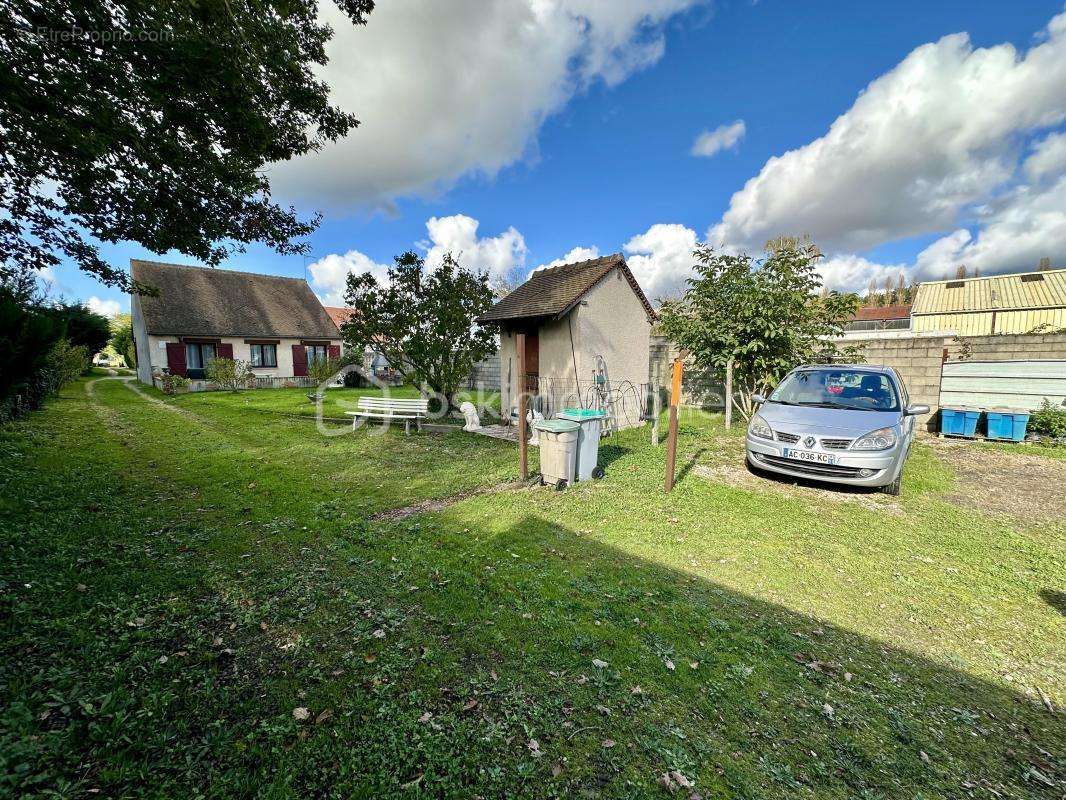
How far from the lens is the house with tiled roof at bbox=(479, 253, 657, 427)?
10.4m

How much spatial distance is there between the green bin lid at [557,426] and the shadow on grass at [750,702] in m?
2.78

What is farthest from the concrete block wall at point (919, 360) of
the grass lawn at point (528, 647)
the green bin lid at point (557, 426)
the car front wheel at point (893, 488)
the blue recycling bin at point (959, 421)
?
the green bin lid at point (557, 426)

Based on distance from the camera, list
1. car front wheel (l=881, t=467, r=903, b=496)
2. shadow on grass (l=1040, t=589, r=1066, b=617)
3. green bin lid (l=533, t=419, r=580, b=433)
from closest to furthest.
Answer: shadow on grass (l=1040, t=589, r=1066, b=617)
car front wheel (l=881, t=467, r=903, b=496)
green bin lid (l=533, t=419, r=580, b=433)

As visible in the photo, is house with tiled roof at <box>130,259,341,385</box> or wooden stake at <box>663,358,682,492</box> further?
house with tiled roof at <box>130,259,341,385</box>

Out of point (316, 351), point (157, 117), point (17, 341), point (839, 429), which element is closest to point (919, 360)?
point (839, 429)

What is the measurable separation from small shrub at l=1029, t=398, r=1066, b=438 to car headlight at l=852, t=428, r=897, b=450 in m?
6.36

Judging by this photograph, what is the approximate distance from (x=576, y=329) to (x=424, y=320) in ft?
15.8

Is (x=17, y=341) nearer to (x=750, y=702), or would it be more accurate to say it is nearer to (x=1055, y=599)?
(x=750, y=702)

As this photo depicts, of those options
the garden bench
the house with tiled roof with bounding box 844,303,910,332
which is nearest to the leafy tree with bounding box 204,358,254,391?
the garden bench

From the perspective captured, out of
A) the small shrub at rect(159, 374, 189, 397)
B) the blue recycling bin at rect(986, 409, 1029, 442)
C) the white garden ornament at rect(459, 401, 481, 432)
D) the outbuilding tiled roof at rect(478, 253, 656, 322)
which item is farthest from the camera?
the small shrub at rect(159, 374, 189, 397)

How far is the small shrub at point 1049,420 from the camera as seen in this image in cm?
828

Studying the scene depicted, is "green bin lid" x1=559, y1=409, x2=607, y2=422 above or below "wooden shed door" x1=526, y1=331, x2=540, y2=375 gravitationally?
below

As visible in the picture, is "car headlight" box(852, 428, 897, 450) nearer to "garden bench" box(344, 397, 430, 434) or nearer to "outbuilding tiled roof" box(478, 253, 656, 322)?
"outbuilding tiled roof" box(478, 253, 656, 322)
